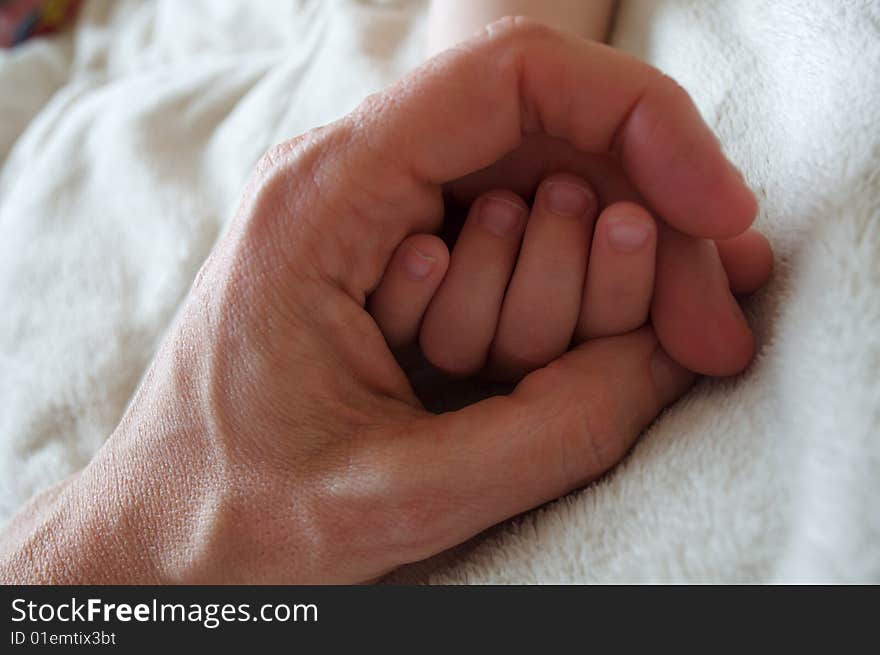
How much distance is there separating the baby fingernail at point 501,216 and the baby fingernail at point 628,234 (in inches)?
2.7

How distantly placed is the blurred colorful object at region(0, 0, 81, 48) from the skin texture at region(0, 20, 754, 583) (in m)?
1.02

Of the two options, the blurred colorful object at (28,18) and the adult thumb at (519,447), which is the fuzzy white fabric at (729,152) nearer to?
the adult thumb at (519,447)

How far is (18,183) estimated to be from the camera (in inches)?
36.3

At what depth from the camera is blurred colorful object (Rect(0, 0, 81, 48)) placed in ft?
4.06

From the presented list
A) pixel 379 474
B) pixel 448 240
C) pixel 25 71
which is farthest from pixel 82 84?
pixel 379 474

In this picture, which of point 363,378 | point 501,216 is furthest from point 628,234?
point 363,378

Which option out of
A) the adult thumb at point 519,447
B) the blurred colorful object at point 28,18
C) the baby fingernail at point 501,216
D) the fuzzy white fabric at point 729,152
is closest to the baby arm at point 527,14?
the fuzzy white fabric at point 729,152

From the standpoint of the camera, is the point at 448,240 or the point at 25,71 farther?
the point at 25,71

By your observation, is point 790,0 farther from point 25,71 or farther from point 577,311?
point 25,71

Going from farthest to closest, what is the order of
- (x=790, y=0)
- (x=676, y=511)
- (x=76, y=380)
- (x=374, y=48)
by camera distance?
(x=374, y=48), (x=76, y=380), (x=790, y=0), (x=676, y=511)

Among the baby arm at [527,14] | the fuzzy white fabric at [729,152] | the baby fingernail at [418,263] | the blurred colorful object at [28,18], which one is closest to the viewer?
the fuzzy white fabric at [729,152]

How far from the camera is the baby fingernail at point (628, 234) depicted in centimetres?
42

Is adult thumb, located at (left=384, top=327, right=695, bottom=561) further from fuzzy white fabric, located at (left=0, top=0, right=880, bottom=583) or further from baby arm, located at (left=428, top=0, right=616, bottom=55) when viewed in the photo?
baby arm, located at (left=428, top=0, right=616, bottom=55)

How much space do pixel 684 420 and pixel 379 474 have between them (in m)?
0.18
